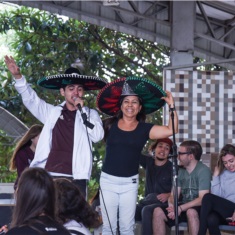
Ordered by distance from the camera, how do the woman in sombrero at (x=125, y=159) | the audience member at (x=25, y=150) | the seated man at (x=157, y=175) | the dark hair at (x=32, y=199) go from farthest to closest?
the seated man at (x=157, y=175), the audience member at (x=25, y=150), the woman in sombrero at (x=125, y=159), the dark hair at (x=32, y=199)

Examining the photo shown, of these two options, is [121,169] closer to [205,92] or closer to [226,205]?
[226,205]

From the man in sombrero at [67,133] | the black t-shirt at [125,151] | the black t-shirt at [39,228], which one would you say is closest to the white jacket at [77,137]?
the man in sombrero at [67,133]

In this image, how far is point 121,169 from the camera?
6.29 meters

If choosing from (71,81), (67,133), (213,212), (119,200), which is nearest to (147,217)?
(213,212)

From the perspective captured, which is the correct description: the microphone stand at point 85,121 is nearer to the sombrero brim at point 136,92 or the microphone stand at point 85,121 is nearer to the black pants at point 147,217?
the sombrero brim at point 136,92

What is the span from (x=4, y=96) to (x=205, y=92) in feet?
13.0

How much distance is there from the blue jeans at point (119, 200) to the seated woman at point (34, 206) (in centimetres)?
244

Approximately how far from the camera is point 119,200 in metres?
6.30

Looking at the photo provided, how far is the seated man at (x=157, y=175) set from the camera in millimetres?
7520

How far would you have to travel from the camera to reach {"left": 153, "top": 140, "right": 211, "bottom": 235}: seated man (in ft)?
23.4

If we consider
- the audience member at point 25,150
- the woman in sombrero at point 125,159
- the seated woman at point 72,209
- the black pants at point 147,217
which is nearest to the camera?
the seated woman at point 72,209

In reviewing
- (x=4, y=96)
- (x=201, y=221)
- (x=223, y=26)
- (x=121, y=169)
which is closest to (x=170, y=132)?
(x=121, y=169)

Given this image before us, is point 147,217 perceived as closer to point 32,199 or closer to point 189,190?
point 189,190

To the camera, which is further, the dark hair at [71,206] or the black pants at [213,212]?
the black pants at [213,212]
